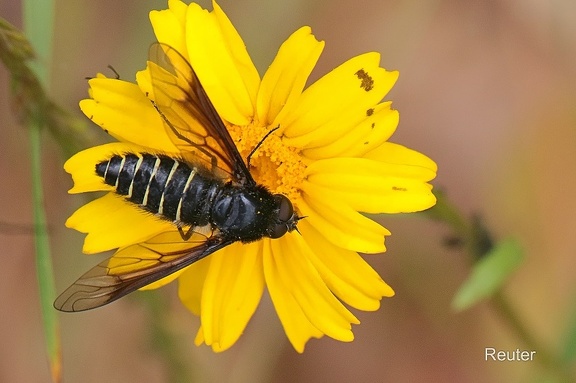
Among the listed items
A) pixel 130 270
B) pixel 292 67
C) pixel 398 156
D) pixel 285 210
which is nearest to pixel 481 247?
pixel 398 156

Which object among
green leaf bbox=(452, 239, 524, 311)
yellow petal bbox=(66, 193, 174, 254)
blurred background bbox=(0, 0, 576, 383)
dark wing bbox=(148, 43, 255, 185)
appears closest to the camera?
dark wing bbox=(148, 43, 255, 185)

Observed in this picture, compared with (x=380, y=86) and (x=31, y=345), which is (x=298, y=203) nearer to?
(x=380, y=86)

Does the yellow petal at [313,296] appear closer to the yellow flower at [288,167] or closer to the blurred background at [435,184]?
the yellow flower at [288,167]

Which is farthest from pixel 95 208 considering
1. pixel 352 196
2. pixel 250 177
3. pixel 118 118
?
pixel 352 196

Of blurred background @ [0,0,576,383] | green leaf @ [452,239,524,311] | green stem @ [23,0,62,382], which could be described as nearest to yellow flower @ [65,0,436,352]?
green stem @ [23,0,62,382]

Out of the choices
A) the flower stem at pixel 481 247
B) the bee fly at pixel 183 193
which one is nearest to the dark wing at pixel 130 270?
the bee fly at pixel 183 193

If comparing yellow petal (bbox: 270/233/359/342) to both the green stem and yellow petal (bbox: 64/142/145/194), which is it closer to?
yellow petal (bbox: 64/142/145/194)

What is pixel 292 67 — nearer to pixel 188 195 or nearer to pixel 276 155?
pixel 276 155
